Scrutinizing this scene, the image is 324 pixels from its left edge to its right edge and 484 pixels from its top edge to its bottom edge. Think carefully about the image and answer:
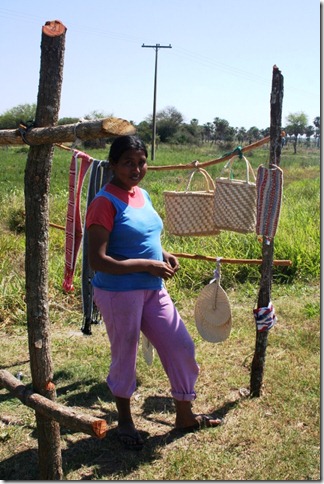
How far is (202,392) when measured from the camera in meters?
3.63

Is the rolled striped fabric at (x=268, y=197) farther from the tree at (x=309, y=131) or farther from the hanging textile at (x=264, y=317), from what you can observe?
the tree at (x=309, y=131)

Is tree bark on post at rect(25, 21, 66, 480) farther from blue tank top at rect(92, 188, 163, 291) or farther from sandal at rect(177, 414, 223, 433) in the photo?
sandal at rect(177, 414, 223, 433)

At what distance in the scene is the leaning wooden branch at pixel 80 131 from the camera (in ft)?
7.13

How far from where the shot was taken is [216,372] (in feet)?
12.8

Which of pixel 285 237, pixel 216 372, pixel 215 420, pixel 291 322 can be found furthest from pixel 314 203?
pixel 215 420

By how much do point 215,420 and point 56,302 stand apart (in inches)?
99.0

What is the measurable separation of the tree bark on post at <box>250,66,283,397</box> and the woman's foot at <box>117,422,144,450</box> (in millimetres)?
845

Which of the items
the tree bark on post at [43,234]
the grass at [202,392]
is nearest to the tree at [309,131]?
the grass at [202,392]

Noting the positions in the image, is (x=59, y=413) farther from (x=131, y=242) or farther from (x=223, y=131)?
(x=223, y=131)

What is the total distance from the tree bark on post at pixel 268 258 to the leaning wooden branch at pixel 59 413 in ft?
4.54

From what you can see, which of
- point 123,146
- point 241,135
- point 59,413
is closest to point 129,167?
point 123,146

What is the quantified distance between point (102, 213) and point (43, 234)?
0.32 m

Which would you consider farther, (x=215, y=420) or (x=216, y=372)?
(x=216, y=372)

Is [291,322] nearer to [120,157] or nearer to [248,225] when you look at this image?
[248,225]
